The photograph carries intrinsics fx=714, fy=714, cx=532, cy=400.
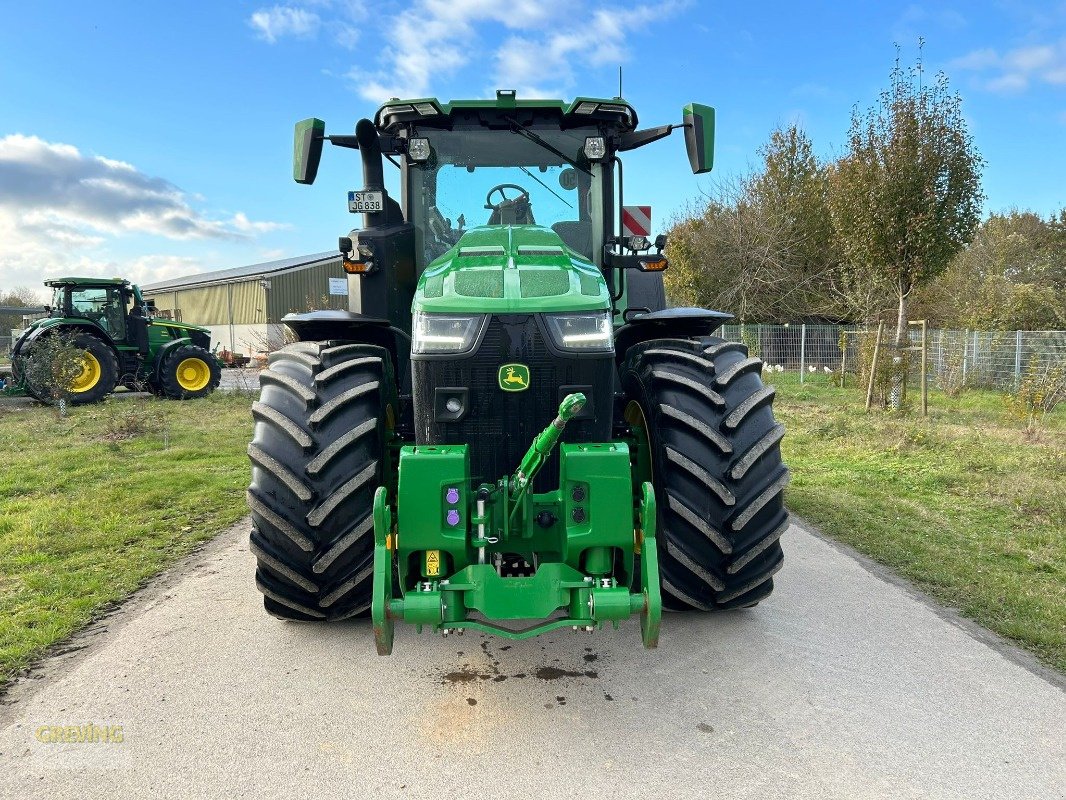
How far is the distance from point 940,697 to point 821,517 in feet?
9.72

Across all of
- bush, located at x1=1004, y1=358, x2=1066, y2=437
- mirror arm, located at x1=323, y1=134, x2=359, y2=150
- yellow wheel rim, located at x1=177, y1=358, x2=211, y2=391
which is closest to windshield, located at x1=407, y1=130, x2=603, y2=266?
mirror arm, located at x1=323, y1=134, x2=359, y2=150

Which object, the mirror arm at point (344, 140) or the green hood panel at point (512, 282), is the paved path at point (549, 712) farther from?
the mirror arm at point (344, 140)

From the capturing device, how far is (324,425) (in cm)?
315

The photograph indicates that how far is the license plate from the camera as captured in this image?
4184mm

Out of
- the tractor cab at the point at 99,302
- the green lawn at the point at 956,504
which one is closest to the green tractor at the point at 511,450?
the green lawn at the point at 956,504

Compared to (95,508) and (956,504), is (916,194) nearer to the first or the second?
(956,504)

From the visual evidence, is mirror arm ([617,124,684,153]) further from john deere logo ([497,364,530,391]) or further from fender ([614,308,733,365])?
john deere logo ([497,364,530,391])

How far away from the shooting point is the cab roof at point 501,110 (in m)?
3.94

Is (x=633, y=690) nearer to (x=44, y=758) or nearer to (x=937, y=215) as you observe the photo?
(x=44, y=758)

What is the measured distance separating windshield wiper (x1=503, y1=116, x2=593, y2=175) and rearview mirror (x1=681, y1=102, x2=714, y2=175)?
0.61 metres

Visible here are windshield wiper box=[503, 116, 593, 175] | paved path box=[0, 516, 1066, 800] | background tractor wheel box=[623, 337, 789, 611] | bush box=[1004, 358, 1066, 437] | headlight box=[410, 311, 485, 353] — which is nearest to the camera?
paved path box=[0, 516, 1066, 800]

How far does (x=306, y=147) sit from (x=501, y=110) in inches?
43.7

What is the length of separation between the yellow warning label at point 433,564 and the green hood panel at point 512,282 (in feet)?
3.25

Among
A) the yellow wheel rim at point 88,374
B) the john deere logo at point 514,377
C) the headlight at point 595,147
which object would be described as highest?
the headlight at point 595,147
